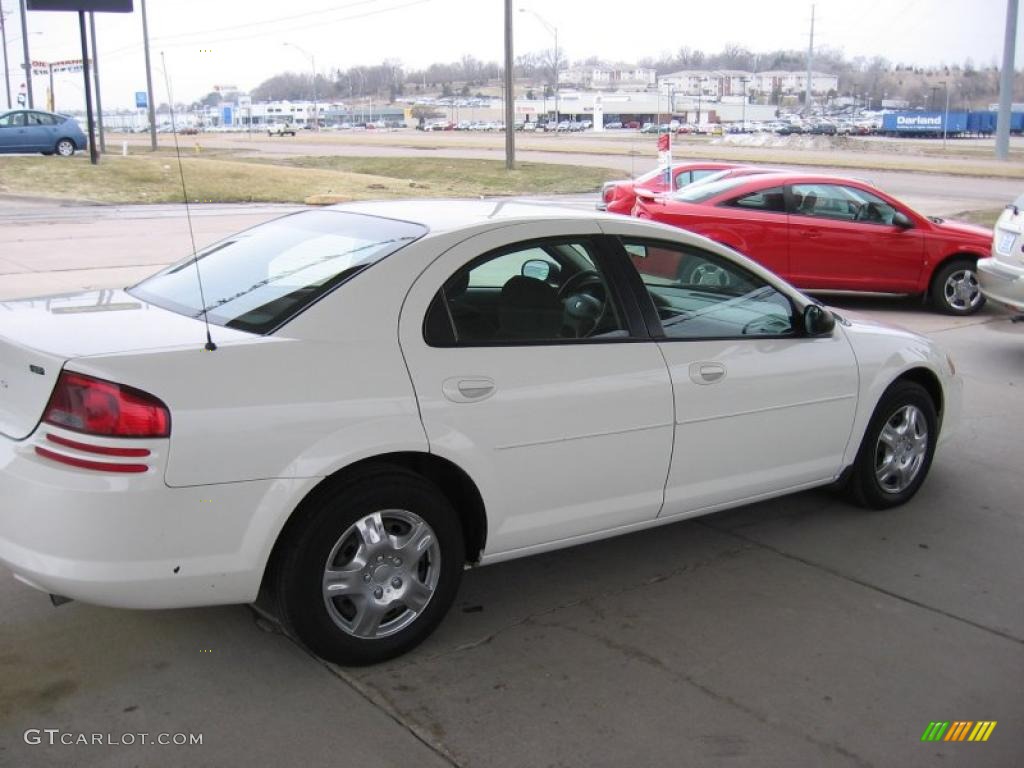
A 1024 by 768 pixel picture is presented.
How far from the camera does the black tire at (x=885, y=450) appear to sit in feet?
17.2

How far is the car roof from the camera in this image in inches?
163

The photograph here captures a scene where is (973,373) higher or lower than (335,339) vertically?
lower

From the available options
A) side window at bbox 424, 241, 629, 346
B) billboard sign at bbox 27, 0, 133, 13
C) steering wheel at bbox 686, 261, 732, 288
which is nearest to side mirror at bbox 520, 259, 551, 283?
side window at bbox 424, 241, 629, 346

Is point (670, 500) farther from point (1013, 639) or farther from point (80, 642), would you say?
point (80, 642)

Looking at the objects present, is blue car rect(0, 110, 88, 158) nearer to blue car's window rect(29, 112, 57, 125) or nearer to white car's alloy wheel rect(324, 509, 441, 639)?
blue car's window rect(29, 112, 57, 125)

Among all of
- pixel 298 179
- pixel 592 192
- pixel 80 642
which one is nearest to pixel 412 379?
pixel 80 642

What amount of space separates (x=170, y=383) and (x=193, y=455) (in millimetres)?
237

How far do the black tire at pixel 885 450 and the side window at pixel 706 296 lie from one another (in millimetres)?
830

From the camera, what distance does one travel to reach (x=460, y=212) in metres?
4.38

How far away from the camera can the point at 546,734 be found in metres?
3.29

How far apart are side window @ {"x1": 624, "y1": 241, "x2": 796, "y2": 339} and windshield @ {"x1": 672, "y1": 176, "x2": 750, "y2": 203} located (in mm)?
7425

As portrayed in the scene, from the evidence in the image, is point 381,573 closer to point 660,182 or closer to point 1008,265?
point 1008,265

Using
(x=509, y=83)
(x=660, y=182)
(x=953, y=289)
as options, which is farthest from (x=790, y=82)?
(x=953, y=289)

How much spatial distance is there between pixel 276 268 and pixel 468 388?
0.99 m
